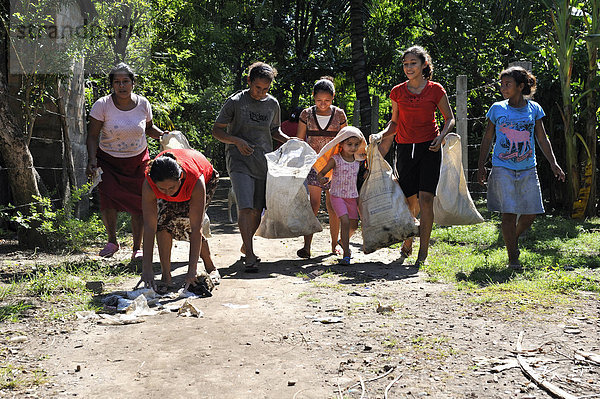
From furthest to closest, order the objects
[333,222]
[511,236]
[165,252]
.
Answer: [333,222] → [511,236] → [165,252]

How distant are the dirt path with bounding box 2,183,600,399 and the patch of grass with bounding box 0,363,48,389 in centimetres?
7

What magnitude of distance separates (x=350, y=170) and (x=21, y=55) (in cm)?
383

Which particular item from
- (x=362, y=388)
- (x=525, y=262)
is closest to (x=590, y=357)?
(x=362, y=388)

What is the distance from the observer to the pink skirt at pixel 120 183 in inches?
248

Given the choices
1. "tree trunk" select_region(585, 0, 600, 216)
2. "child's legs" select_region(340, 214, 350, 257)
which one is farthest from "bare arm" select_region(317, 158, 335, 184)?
"tree trunk" select_region(585, 0, 600, 216)

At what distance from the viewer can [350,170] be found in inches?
259

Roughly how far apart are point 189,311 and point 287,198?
7.24 feet

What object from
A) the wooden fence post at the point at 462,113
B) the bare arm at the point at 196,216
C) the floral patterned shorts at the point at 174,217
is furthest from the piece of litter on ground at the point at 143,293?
the wooden fence post at the point at 462,113

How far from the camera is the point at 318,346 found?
3.58m

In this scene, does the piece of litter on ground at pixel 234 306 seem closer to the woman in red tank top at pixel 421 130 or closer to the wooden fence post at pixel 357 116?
the woman in red tank top at pixel 421 130

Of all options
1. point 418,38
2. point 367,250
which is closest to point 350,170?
point 367,250

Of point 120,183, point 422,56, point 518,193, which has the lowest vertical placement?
point 518,193

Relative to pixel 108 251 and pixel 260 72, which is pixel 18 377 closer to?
pixel 108 251

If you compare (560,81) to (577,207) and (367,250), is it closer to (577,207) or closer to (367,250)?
(577,207)
